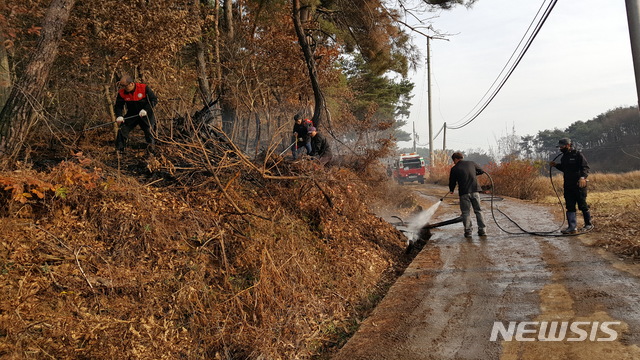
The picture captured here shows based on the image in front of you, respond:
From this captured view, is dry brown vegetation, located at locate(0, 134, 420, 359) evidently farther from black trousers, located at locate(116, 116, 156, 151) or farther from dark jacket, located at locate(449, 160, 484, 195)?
dark jacket, located at locate(449, 160, 484, 195)

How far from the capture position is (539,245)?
8.09 m

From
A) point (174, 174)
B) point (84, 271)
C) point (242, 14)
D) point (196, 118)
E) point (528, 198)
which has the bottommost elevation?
point (528, 198)

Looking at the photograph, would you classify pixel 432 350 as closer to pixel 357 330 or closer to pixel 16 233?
pixel 357 330

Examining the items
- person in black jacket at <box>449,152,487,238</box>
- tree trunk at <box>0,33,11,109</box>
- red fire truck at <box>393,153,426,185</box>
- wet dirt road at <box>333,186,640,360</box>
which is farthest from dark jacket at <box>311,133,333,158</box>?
red fire truck at <box>393,153,426,185</box>

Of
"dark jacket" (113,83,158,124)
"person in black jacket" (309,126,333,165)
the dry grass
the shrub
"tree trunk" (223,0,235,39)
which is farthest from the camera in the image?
the shrub

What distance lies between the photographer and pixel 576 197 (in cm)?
877

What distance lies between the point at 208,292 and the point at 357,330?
1734 millimetres

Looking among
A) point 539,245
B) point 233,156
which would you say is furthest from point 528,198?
point 233,156

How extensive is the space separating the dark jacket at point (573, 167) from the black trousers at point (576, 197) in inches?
3.2

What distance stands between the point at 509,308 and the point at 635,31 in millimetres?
5034

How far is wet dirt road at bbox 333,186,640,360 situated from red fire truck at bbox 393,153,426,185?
3119 cm

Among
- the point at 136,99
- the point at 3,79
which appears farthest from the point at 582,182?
the point at 3,79

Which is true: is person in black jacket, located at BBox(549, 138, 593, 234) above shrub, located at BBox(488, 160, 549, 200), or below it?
above

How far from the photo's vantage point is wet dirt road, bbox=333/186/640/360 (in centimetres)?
406
